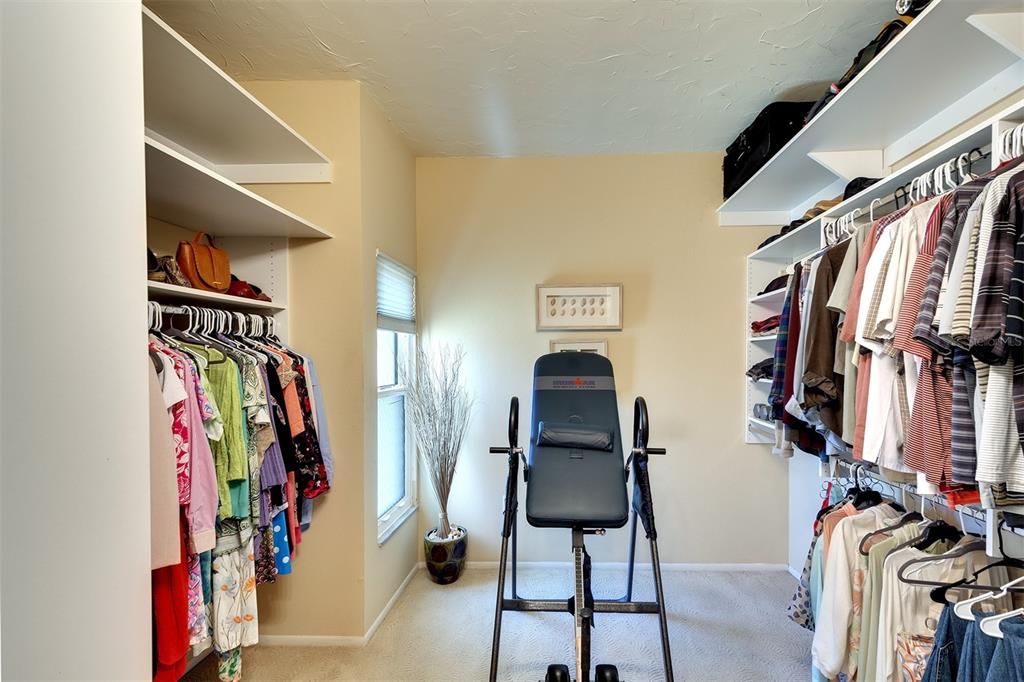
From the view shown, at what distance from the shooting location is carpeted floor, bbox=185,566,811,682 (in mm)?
1894

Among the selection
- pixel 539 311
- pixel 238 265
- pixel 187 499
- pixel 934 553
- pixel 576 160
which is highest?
pixel 576 160

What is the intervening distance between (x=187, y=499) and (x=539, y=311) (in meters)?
1.99

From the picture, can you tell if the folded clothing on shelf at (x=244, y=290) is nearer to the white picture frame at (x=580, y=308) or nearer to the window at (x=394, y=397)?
the window at (x=394, y=397)

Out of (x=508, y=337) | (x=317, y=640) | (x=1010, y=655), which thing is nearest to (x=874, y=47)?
(x=1010, y=655)

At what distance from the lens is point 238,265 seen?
83.0 inches

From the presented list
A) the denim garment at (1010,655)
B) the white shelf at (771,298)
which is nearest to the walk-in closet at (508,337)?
Result: the denim garment at (1010,655)

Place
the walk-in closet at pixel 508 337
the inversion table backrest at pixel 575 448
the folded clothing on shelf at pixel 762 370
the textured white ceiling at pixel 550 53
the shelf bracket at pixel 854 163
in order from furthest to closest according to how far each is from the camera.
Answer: the folded clothing on shelf at pixel 762 370
the shelf bracket at pixel 854 163
the inversion table backrest at pixel 575 448
the textured white ceiling at pixel 550 53
the walk-in closet at pixel 508 337

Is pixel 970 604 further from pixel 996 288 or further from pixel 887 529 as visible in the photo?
pixel 996 288

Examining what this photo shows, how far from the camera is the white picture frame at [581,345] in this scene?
2.79 meters

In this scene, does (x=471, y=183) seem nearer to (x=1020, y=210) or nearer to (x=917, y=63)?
(x=917, y=63)

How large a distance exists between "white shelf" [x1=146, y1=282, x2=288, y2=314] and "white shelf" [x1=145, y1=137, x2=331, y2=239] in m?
0.33

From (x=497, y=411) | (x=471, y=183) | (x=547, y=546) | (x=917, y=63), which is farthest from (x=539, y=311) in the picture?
(x=917, y=63)

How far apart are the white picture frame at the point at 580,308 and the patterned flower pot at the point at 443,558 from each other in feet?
4.69

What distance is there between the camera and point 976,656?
1060mm
